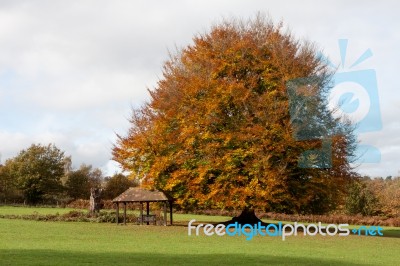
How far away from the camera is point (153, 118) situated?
3619 cm

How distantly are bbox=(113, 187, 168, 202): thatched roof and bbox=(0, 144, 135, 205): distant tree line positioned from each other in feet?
140

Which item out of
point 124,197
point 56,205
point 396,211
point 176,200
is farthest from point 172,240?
point 56,205

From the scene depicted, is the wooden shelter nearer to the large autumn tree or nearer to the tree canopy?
the large autumn tree

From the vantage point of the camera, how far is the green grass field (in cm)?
1698

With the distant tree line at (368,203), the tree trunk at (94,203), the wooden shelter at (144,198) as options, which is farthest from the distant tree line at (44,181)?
the wooden shelter at (144,198)

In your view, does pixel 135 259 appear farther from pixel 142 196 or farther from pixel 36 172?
pixel 36 172

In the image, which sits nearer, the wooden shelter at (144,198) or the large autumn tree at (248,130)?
the large autumn tree at (248,130)

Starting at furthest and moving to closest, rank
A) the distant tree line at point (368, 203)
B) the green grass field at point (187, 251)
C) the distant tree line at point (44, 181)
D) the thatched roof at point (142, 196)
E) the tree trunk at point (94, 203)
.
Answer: the distant tree line at point (44, 181)
the distant tree line at point (368, 203)
the tree trunk at point (94, 203)
the thatched roof at point (142, 196)
the green grass field at point (187, 251)

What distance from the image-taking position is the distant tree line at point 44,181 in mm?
80562

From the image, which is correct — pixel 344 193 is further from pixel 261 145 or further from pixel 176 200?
pixel 176 200

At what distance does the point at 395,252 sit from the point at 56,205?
197 ft

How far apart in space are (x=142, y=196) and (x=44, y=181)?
1938 inches

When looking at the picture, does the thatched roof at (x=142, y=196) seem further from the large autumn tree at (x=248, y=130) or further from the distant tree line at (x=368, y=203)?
the distant tree line at (x=368, y=203)

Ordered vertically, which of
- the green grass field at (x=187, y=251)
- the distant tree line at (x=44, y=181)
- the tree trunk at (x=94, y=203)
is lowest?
the green grass field at (x=187, y=251)
